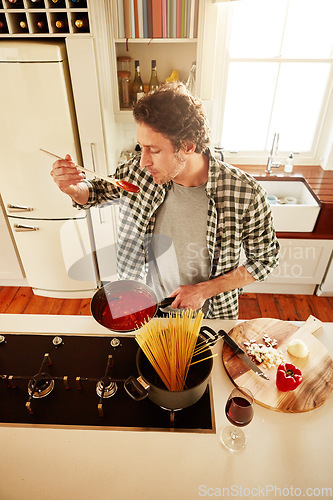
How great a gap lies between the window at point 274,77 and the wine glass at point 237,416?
2.31m

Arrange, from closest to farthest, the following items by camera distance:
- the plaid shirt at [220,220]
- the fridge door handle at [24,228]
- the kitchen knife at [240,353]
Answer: the kitchen knife at [240,353]
the plaid shirt at [220,220]
the fridge door handle at [24,228]

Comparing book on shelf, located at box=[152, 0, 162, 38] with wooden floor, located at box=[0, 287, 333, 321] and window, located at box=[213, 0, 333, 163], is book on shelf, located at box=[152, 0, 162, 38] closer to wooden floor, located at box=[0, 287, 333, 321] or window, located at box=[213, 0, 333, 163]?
window, located at box=[213, 0, 333, 163]

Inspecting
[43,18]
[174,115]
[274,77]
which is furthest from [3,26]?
[274,77]

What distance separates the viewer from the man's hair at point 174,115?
46.0 inches

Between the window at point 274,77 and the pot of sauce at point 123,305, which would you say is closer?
the pot of sauce at point 123,305

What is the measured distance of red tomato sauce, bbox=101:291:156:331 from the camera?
3.42ft

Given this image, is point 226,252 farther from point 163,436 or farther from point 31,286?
point 31,286

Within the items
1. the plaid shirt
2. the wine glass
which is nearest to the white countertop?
the wine glass

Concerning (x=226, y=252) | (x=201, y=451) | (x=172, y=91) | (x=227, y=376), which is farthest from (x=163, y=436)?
(x=172, y=91)

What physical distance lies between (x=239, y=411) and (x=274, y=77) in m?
2.52

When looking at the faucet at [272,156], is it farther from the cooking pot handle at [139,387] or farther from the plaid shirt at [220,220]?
the cooking pot handle at [139,387]

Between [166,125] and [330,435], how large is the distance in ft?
3.50

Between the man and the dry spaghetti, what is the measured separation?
0.25 m

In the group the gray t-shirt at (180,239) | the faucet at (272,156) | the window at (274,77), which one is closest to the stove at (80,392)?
the gray t-shirt at (180,239)
